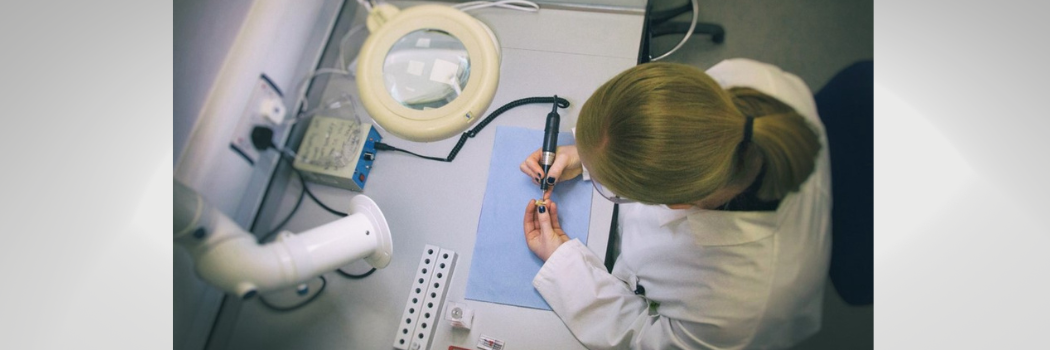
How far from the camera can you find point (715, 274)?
2.26 ft

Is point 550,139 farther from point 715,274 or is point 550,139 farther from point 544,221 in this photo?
point 715,274

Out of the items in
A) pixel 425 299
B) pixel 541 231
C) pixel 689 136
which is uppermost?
pixel 689 136

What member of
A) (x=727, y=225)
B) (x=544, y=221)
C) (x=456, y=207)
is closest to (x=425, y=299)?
(x=456, y=207)

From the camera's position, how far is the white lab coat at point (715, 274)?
580mm

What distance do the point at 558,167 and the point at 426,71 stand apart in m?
0.39

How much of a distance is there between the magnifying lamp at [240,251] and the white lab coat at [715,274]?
1.50 ft

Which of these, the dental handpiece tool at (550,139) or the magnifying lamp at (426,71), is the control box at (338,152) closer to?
the magnifying lamp at (426,71)

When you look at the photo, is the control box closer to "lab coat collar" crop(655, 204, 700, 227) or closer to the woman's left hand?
the woman's left hand

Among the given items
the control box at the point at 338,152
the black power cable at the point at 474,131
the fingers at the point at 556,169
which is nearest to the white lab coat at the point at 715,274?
Answer: the fingers at the point at 556,169

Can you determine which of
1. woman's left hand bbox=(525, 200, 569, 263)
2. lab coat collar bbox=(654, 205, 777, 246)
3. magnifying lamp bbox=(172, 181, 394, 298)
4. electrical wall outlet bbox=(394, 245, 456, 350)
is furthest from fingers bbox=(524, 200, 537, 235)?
magnifying lamp bbox=(172, 181, 394, 298)
